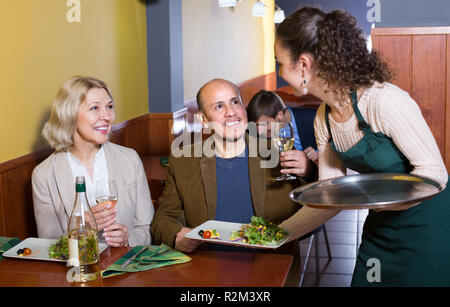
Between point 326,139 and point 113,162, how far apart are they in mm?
988

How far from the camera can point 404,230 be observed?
1.76 meters

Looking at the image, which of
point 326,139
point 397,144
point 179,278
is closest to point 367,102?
point 397,144

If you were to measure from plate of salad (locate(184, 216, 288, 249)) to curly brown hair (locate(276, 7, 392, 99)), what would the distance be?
489 mm

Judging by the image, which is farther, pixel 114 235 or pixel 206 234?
pixel 114 235

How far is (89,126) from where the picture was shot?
2369mm

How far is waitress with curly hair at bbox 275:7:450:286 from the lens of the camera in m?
1.62

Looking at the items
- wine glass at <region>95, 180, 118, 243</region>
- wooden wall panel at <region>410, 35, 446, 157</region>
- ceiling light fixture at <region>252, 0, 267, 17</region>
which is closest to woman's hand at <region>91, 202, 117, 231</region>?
wine glass at <region>95, 180, 118, 243</region>

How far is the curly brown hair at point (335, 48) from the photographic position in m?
1.66

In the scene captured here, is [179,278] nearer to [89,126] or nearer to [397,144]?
[397,144]

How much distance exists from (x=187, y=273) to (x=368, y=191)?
23.0 inches

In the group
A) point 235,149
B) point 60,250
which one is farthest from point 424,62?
point 60,250

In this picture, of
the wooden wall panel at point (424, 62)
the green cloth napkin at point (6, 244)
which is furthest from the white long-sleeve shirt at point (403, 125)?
the wooden wall panel at point (424, 62)

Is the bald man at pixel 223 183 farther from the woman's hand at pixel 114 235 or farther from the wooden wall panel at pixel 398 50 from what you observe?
the wooden wall panel at pixel 398 50

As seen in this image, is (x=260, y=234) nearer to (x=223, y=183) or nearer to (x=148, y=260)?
(x=148, y=260)
